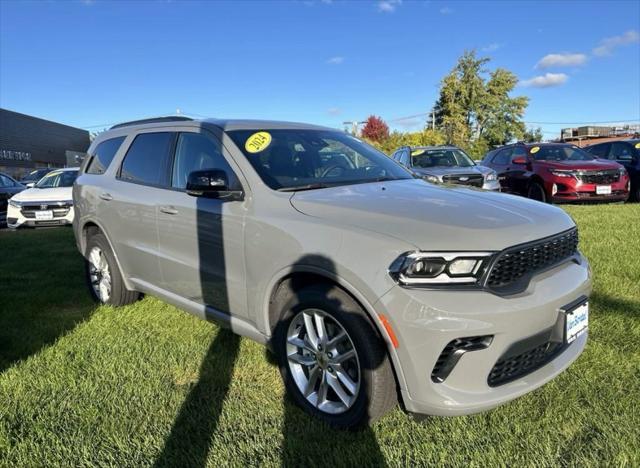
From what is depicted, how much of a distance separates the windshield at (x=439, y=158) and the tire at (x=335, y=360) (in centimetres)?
932

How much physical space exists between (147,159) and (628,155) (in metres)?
Result: 12.1

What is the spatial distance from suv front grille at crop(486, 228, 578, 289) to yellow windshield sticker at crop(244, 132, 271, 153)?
1833 millimetres

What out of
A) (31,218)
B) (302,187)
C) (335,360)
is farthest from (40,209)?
(335,360)

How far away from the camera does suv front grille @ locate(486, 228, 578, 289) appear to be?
230 centimetres

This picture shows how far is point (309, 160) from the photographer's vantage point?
11.7 ft

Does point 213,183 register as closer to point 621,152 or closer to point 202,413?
point 202,413

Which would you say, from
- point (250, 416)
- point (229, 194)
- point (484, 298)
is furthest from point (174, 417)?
point (484, 298)

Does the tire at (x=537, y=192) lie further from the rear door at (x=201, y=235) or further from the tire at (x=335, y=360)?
the tire at (x=335, y=360)

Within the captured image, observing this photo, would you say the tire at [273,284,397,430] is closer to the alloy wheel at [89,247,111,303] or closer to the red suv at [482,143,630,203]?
the alloy wheel at [89,247,111,303]

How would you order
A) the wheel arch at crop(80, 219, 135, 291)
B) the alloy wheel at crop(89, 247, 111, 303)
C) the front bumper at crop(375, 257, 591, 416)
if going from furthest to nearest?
the alloy wheel at crop(89, 247, 111, 303) → the wheel arch at crop(80, 219, 135, 291) → the front bumper at crop(375, 257, 591, 416)

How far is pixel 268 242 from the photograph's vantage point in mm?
2840

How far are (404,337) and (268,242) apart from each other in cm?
103

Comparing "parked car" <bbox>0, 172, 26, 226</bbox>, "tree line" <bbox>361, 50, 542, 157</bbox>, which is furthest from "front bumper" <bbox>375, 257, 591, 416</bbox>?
"tree line" <bbox>361, 50, 542, 157</bbox>

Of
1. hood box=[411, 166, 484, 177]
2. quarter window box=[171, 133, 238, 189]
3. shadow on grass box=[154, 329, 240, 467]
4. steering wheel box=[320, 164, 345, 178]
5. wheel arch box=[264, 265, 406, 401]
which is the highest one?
quarter window box=[171, 133, 238, 189]
